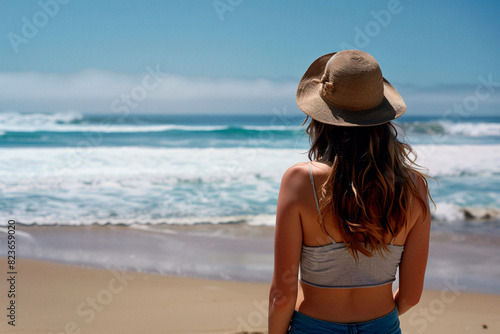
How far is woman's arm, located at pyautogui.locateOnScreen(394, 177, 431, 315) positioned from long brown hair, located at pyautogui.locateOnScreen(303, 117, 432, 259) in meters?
0.07

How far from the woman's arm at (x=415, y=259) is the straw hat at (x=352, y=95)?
0.29 meters

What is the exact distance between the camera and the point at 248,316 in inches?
140

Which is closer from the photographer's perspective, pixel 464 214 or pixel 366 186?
pixel 366 186

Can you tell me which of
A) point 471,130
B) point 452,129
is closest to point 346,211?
point 471,130

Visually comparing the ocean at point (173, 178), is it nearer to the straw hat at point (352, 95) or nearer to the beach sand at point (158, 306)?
the straw hat at point (352, 95)

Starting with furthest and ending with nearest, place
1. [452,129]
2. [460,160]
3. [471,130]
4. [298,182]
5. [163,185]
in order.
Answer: [452,129] < [471,130] < [460,160] < [163,185] < [298,182]

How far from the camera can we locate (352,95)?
1402 millimetres

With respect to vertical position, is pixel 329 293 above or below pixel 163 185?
above

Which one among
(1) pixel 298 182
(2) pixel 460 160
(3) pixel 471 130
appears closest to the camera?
(1) pixel 298 182

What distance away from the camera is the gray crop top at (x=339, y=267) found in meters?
1.42

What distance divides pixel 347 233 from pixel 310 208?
15 cm

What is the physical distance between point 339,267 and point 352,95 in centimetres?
57

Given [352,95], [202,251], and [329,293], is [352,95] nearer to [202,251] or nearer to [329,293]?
[329,293]

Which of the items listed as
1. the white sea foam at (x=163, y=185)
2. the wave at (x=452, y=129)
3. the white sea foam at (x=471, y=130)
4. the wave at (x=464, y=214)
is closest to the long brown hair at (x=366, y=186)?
the white sea foam at (x=163, y=185)
